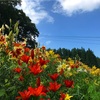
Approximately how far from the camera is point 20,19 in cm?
4438

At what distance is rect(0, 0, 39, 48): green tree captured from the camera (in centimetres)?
4156

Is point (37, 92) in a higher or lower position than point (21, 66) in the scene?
lower

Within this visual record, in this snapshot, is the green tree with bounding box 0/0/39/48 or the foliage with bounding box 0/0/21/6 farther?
the foliage with bounding box 0/0/21/6

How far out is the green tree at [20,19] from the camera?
41.6 metres

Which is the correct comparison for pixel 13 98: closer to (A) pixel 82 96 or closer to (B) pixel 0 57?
(B) pixel 0 57

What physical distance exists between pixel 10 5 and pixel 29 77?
132 feet

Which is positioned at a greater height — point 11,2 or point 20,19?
point 11,2

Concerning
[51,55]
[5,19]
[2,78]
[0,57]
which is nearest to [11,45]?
[0,57]

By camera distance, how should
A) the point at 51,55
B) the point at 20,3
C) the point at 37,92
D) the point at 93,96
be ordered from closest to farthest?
1. the point at 37,92
2. the point at 93,96
3. the point at 51,55
4. the point at 20,3

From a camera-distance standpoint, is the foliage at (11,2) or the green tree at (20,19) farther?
the foliage at (11,2)

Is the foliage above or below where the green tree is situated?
above

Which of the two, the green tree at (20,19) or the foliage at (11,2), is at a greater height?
the foliage at (11,2)

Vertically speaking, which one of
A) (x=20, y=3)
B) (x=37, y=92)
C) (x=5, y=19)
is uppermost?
(x=20, y=3)

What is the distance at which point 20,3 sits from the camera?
4447 cm
